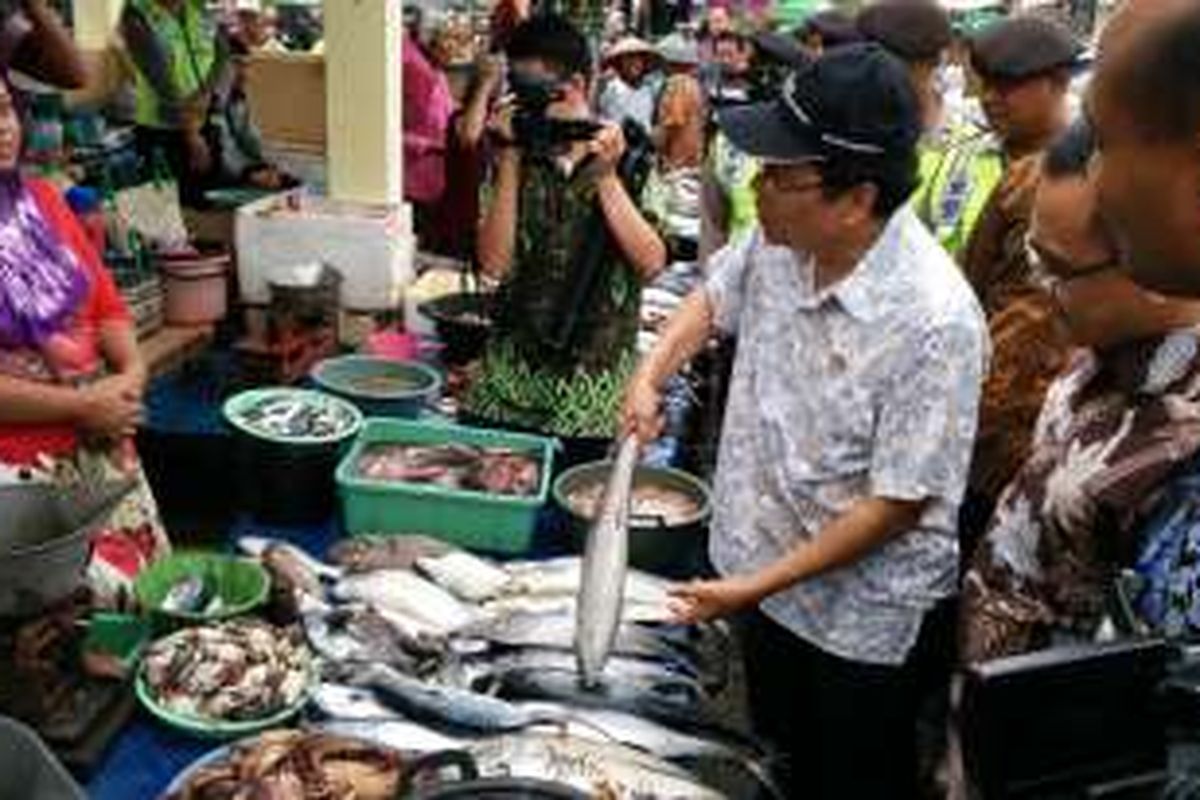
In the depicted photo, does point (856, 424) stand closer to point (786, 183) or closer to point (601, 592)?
point (786, 183)

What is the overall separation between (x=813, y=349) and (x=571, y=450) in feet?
3.87

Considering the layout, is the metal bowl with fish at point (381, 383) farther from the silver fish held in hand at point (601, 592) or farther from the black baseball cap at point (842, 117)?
the black baseball cap at point (842, 117)

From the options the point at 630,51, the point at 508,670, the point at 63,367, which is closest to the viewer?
the point at 508,670

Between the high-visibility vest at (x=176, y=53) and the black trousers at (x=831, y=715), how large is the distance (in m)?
4.44

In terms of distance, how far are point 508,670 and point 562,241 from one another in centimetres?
130

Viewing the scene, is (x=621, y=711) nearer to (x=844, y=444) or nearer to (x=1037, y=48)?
(x=844, y=444)

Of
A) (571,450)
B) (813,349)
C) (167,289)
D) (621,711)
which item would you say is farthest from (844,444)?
(167,289)

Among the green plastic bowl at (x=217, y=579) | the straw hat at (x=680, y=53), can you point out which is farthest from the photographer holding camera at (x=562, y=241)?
the straw hat at (x=680, y=53)

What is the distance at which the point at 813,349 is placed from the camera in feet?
8.89

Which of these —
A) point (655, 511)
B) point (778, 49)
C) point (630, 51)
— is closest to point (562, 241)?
point (655, 511)

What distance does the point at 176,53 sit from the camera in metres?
6.19

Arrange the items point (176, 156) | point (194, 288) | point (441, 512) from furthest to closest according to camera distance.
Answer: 1. point (176, 156)
2. point (194, 288)
3. point (441, 512)

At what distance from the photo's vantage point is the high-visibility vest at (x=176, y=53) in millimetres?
6168

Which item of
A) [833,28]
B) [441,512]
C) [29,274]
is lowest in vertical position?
[441,512]
